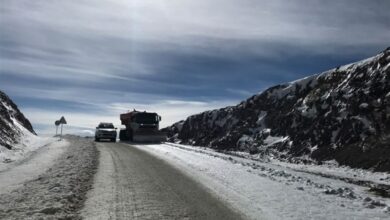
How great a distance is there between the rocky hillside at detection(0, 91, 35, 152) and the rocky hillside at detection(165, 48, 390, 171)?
15.6 m

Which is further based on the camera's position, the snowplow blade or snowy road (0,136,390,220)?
the snowplow blade

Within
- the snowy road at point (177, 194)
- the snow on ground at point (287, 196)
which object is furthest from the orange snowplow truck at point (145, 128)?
the snow on ground at point (287, 196)

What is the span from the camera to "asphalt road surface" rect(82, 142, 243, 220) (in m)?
9.30

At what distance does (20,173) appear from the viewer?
15.8 m

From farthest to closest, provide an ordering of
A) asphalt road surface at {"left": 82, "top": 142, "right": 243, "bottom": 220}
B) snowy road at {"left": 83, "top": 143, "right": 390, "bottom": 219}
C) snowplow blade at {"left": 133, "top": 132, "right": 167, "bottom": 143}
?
snowplow blade at {"left": 133, "top": 132, "right": 167, "bottom": 143}
snowy road at {"left": 83, "top": 143, "right": 390, "bottom": 219}
asphalt road surface at {"left": 82, "top": 142, "right": 243, "bottom": 220}

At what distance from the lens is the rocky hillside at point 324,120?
2370cm

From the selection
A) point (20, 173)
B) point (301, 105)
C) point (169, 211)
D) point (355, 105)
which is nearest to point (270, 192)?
point (169, 211)

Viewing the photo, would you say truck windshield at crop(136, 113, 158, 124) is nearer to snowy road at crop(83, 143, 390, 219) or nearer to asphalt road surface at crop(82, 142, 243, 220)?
snowy road at crop(83, 143, 390, 219)

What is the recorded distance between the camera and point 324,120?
29.3 meters

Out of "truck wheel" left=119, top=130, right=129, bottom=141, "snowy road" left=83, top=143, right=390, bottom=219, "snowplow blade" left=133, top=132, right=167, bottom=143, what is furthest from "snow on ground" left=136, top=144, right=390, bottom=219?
"truck wheel" left=119, top=130, right=129, bottom=141

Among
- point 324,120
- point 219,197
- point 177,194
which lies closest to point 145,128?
point 324,120

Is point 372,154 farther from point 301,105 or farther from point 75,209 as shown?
point 75,209

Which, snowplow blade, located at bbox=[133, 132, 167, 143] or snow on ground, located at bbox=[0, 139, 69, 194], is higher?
snowplow blade, located at bbox=[133, 132, 167, 143]

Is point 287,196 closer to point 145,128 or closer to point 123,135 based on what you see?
point 145,128
